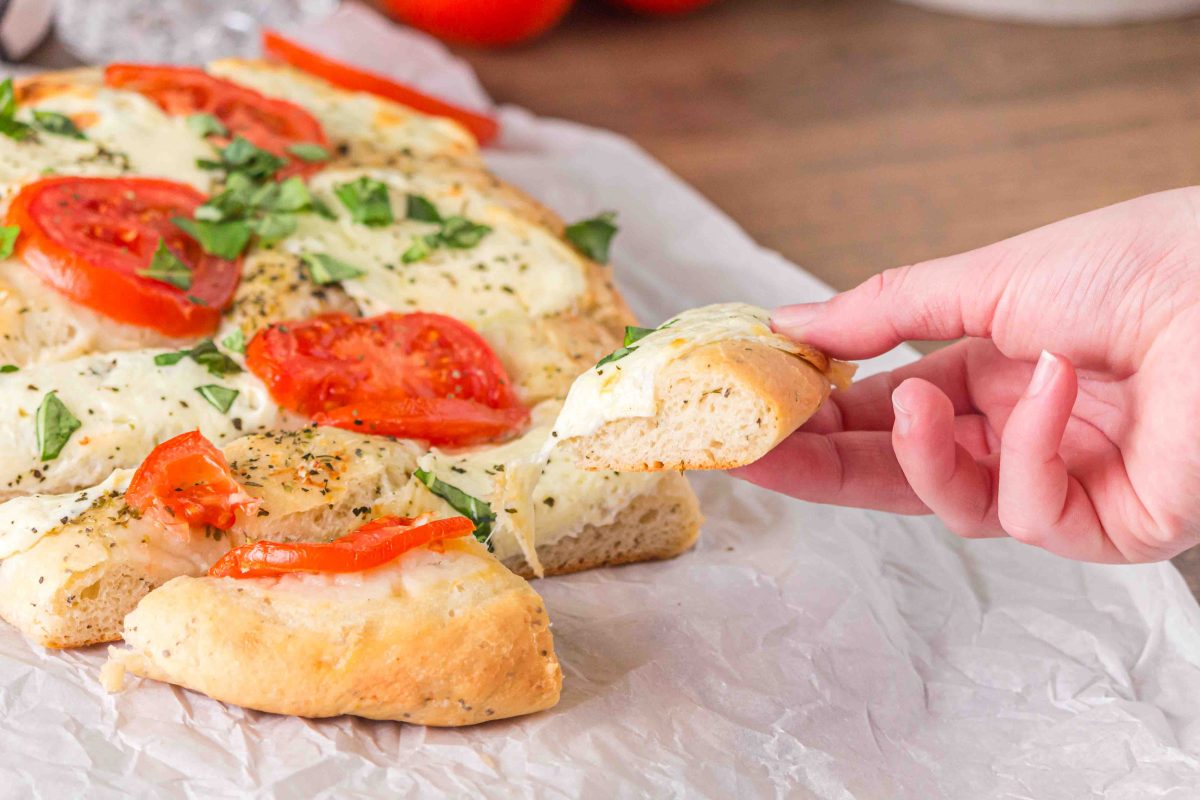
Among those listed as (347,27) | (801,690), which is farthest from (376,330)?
(347,27)

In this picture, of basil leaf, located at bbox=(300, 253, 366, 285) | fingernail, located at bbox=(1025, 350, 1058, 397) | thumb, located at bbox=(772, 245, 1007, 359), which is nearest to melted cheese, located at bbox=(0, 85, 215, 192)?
basil leaf, located at bbox=(300, 253, 366, 285)

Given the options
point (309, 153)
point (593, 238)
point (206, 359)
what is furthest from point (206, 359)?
point (593, 238)

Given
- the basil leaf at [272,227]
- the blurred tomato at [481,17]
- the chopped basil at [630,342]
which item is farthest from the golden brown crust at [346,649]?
the blurred tomato at [481,17]

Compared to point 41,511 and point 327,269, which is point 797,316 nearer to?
point 327,269

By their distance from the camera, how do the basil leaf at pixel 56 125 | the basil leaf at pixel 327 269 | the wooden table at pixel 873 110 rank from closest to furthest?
the basil leaf at pixel 327 269 → the basil leaf at pixel 56 125 → the wooden table at pixel 873 110

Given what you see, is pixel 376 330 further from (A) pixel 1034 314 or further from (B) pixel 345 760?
(A) pixel 1034 314

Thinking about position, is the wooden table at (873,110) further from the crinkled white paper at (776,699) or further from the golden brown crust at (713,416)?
the golden brown crust at (713,416)
